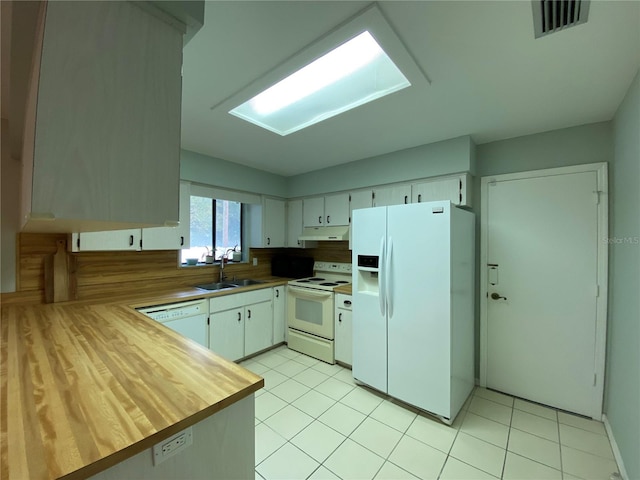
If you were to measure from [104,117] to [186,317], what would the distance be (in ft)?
7.60

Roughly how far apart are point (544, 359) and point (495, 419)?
2.40 ft

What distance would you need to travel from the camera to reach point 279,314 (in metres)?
3.52

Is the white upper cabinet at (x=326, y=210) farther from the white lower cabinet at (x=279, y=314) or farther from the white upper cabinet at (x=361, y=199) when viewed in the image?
the white lower cabinet at (x=279, y=314)

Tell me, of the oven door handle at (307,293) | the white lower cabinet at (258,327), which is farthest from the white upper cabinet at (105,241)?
the oven door handle at (307,293)

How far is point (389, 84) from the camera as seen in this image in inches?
68.5

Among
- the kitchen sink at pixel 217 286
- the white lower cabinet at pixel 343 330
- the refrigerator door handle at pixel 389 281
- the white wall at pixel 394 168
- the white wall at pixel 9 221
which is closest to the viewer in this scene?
the white wall at pixel 9 221

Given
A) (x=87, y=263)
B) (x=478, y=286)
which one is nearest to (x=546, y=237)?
(x=478, y=286)

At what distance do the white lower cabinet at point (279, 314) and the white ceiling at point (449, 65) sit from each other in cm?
198

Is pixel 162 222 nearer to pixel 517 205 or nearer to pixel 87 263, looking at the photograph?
pixel 87 263

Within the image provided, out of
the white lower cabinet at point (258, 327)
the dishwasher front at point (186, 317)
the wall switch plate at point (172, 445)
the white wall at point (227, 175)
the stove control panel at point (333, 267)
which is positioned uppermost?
the white wall at point (227, 175)

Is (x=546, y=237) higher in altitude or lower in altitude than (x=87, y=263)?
higher

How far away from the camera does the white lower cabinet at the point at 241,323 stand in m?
2.83

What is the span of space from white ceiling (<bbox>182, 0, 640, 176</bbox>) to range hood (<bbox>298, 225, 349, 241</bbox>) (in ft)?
3.92

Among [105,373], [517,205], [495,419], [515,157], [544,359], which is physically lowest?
[495,419]
